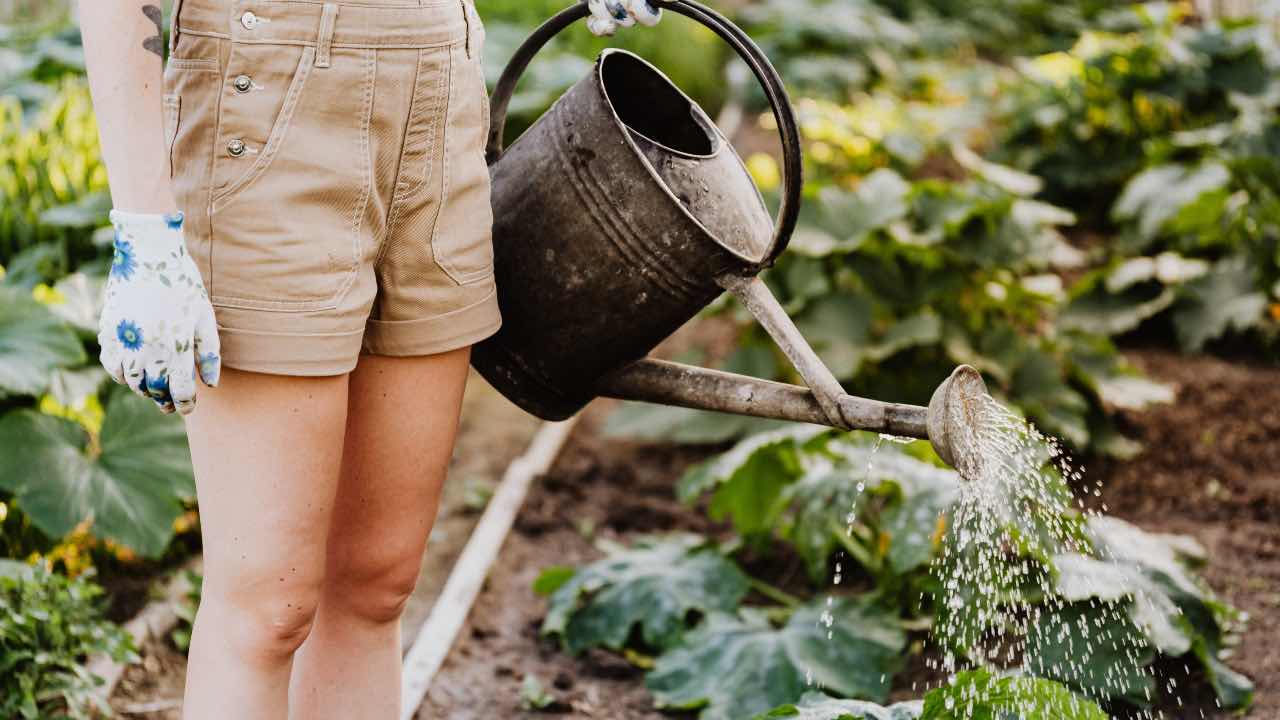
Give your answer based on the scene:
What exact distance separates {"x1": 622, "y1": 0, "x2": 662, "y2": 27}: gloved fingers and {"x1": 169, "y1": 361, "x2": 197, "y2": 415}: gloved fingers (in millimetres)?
789

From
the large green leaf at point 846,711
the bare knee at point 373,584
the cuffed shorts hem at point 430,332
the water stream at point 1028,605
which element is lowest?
the water stream at point 1028,605

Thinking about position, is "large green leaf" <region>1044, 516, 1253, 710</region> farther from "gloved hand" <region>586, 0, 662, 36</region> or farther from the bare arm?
the bare arm

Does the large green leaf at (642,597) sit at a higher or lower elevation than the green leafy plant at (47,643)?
lower

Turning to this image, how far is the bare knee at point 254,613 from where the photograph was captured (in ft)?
5.21

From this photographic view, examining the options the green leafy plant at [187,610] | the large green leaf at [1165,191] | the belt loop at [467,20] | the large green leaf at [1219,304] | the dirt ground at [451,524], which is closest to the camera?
the belt loop at [467,20]

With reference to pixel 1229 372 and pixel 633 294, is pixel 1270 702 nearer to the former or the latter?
pixel 633 294

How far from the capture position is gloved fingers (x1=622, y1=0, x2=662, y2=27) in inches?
73.3

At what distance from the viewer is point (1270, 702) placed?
2508 mm

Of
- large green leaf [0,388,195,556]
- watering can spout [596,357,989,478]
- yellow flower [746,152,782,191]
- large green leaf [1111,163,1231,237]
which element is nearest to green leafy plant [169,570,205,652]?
large green leaf [0,388,195,556]

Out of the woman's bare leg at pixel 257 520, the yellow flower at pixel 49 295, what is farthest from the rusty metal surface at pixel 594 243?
the yellow flower at pixel 49 295

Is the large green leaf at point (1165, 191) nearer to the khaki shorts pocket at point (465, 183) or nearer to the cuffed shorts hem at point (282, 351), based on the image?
the khaki shorts pocket at point (465, 183)

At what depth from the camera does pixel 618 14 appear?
190 centimetres

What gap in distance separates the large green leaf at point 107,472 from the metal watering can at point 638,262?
1041mm

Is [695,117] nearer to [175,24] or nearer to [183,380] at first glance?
Answer: [175,24]
